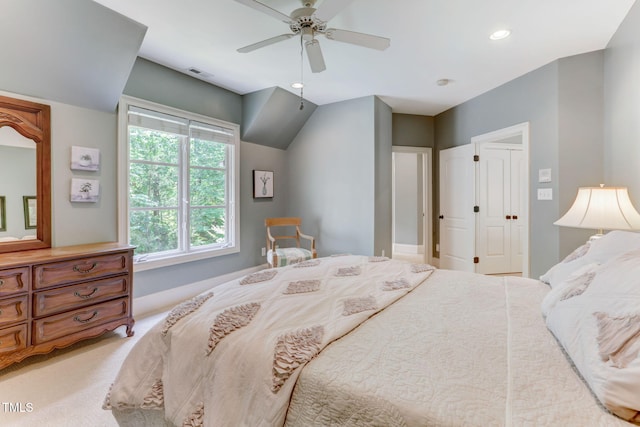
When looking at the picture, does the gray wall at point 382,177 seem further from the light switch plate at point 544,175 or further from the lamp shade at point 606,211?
the lamp shade at point 606,211

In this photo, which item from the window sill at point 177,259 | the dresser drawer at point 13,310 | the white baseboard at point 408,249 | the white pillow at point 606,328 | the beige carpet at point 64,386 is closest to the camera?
the white pillow at point 606,328

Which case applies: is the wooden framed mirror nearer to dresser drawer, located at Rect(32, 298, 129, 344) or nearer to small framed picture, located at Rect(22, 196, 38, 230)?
small framed picture, located at Rect(22, 196, 38, 230)

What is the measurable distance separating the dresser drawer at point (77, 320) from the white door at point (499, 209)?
446 centimetres

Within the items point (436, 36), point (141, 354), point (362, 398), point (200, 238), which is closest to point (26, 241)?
point (200, 238)

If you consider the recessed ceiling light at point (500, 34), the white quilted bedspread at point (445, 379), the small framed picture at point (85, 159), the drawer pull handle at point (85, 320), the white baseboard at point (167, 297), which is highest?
the recessed ceiling light at point (500, 34)

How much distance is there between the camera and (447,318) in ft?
4.13

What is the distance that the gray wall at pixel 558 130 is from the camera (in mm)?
2979

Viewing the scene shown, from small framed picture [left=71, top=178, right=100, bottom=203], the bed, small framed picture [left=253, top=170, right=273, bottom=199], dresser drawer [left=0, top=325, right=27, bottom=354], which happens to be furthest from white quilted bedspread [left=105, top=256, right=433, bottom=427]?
small framed picture [left=253, top=170, right=273, bottom=199]

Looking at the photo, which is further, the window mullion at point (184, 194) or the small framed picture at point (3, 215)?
the window mullion at point (184, 194)

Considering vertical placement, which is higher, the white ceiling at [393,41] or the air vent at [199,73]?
the air vent at [199,73]

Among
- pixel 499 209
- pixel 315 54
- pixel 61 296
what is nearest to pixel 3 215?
pixel 61 296

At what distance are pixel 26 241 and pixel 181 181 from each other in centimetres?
150

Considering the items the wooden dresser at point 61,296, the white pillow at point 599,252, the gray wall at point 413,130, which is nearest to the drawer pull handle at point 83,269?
the wooden dresser at point 61,296

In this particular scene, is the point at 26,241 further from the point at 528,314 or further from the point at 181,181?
the point at 528,314
